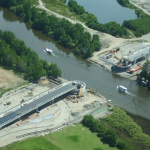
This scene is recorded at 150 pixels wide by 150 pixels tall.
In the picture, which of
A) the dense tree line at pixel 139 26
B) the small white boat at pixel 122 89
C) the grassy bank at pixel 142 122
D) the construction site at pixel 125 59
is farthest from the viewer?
the dense tree line at pixel 139 26

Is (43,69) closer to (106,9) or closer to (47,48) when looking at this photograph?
(47,48)

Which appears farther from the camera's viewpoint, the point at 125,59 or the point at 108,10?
the point at 108,10

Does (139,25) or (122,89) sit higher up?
(139,25)

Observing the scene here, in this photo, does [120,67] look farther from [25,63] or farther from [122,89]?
[25,63]

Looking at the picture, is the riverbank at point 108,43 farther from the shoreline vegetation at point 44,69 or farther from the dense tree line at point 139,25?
the shoreline vegetation at point 44,69

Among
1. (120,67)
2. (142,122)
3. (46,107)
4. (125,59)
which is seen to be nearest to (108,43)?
(125,59)

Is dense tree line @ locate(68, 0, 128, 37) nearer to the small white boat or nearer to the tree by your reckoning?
the small white boat

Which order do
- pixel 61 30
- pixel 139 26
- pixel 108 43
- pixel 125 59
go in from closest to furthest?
1. pixel 125 59
2. pixel 61 30
3. pixel 108 43
4. pixel 139 26

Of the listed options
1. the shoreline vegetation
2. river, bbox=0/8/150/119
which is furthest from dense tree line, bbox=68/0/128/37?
river, bbox=0/8/150/119

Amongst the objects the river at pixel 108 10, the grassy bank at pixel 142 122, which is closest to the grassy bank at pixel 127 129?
the grassy bank at pixel 142 122
